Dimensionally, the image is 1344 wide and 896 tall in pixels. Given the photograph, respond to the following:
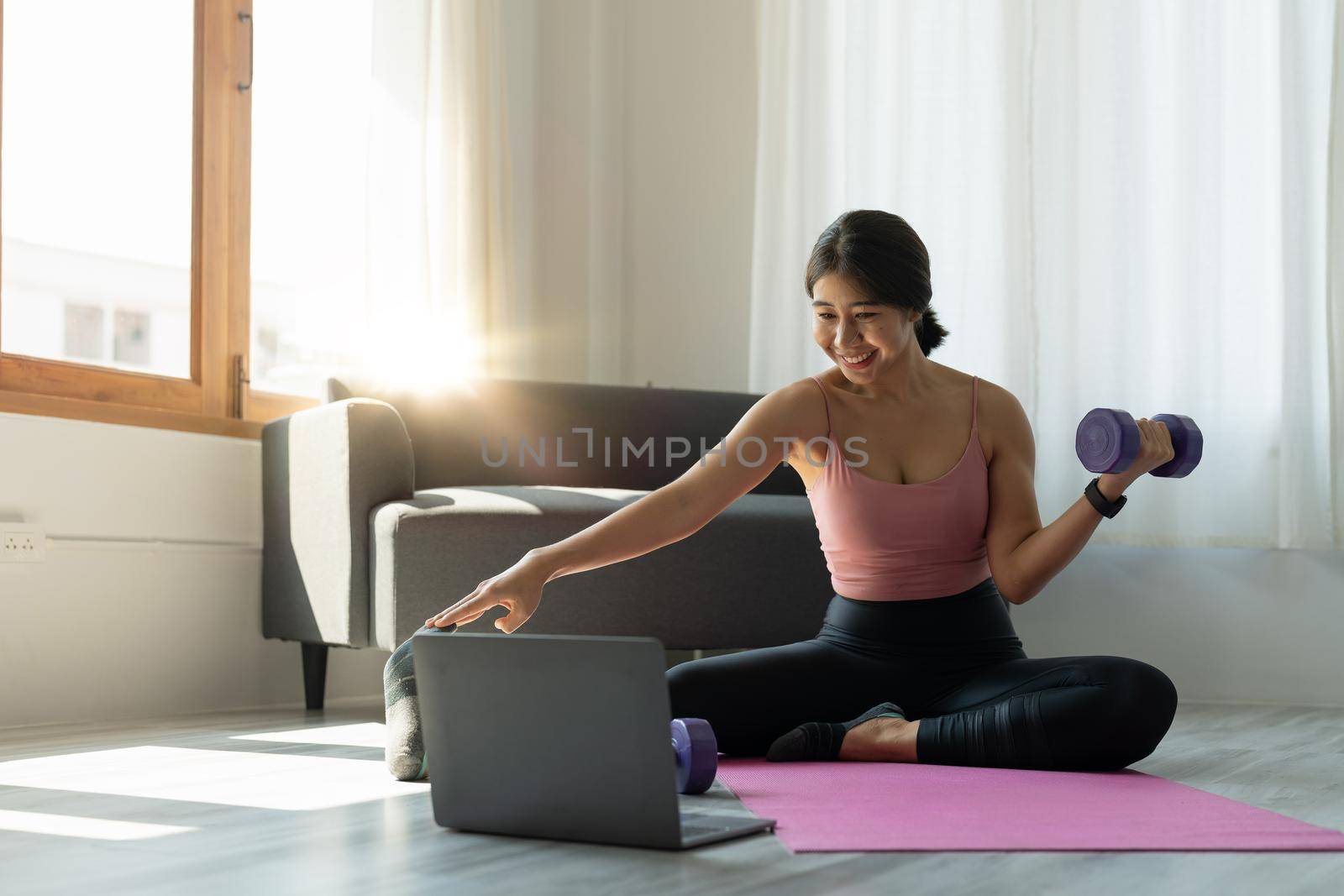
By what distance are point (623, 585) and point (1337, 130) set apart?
6.57 ft

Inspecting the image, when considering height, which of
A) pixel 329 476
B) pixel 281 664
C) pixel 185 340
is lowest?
pixel 281 664

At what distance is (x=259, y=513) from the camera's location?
9.99 feet

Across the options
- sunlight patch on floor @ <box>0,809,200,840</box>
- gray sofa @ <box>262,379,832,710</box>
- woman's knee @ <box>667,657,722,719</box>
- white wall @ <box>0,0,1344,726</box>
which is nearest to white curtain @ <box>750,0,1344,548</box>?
white wall @ <box>0,0,1344,726</box>

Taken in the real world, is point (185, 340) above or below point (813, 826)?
above

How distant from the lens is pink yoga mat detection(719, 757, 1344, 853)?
1199 millimetres

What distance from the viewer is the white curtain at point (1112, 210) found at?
3018 millimetres

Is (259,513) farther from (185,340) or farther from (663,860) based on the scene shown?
(663,860)

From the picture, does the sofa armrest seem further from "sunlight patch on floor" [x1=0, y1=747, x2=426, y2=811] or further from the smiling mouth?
the smiling mouth

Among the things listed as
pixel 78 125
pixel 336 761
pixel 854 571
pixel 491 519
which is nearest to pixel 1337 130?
pixel 854 571

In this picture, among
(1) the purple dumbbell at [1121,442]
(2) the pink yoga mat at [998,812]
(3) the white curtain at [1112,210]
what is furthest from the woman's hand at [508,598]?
(3) the white curtain at [1112,210]

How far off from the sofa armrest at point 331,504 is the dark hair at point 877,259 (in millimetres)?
1054

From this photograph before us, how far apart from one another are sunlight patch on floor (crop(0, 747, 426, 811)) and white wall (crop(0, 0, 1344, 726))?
721 millimetres

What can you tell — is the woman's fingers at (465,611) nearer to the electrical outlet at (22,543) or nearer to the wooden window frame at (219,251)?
the electrical outlet at (22,543)

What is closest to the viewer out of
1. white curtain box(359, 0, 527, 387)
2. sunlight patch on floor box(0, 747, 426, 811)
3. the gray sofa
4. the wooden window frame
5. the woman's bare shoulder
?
sunlight patch on floor box(0, 747, 426, 811)
